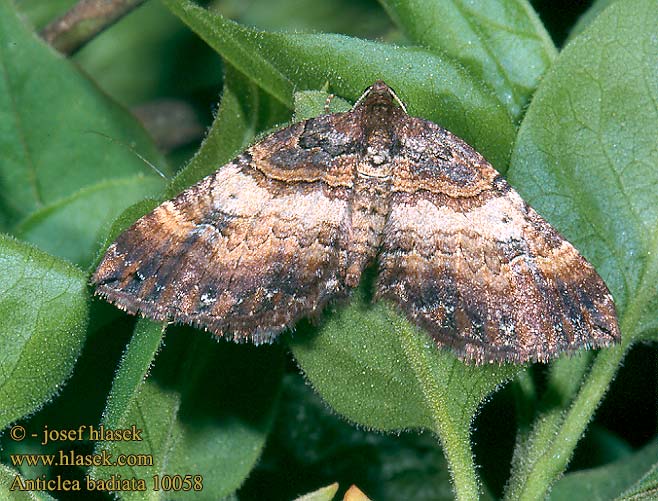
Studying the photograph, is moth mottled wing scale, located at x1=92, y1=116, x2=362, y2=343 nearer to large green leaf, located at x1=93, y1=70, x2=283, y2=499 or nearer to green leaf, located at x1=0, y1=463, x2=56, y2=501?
large green leaf, located at x1=93, y1=70, x2=283, y2=499

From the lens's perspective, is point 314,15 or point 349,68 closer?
point 349,68

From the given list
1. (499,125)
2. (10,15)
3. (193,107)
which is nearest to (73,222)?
(10,15)

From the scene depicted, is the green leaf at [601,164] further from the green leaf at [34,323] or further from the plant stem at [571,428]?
the green leaf at [34,323]

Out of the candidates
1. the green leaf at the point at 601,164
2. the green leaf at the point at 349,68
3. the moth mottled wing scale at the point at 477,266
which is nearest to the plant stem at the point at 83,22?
the green leaf at the point at 349,68

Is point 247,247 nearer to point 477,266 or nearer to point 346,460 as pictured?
point 477,266

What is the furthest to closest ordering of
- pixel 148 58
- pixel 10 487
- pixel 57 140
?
1. pixel 148 58
2. pixel 57 140
3. pixel 10 487

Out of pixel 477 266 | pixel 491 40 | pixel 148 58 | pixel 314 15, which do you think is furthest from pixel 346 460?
pixel 148 58
